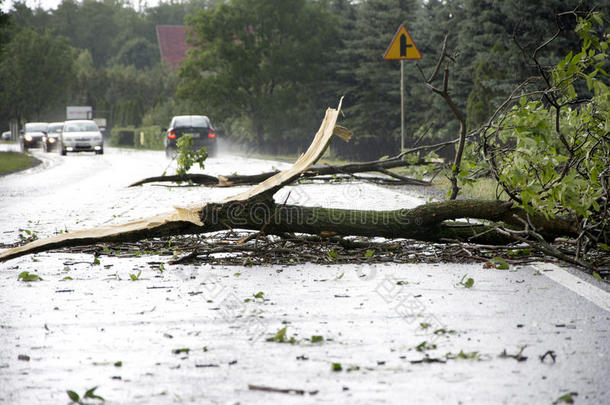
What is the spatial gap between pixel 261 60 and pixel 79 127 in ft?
34.6

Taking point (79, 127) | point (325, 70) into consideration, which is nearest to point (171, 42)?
point (79, 127)

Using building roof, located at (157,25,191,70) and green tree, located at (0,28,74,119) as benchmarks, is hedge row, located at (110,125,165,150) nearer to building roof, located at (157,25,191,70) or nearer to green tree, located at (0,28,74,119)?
green tree, located at (0,28,74,119)

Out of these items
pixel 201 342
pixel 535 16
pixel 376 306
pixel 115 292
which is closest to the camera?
pixel 201 342

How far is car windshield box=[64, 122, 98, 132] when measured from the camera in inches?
1796

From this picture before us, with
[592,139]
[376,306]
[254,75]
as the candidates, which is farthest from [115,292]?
[254,75]

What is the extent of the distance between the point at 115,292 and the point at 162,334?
1.52 meters

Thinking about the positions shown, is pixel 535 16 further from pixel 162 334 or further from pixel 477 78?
pixel 162 334

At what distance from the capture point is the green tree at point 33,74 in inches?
3541

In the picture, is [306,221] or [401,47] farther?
[401,47]

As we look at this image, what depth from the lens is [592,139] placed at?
8266mm

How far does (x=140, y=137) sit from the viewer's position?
61.0m

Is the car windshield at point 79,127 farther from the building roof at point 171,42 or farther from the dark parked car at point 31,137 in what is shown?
the building roof at point 171,42

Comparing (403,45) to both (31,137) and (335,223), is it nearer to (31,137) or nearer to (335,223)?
(335,223)

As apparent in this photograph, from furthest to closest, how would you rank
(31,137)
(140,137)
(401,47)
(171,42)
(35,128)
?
(171,42), (35,128), (140,137), (31,137), (401,47)
